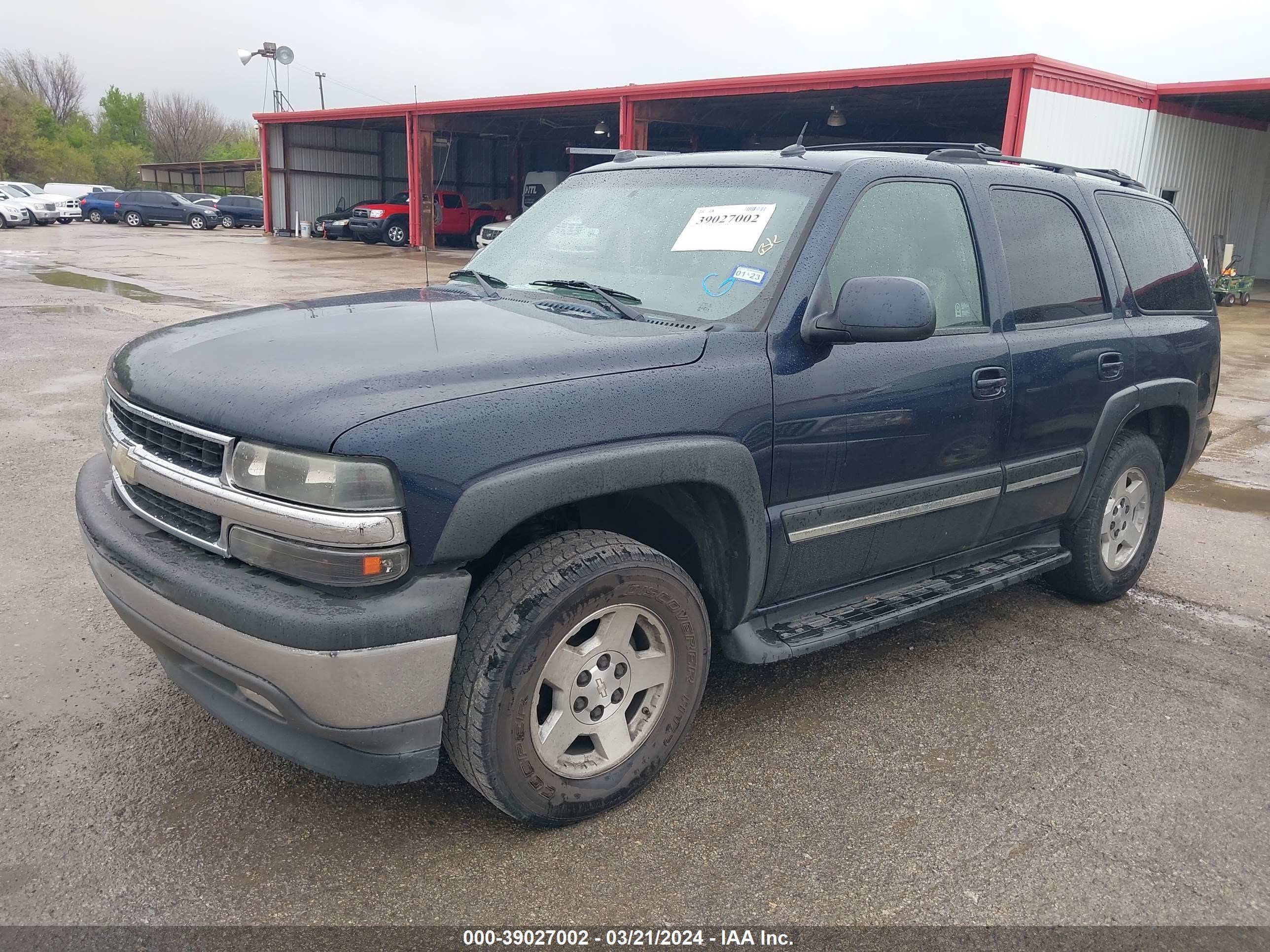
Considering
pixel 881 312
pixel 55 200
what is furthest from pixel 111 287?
pixel 55 200

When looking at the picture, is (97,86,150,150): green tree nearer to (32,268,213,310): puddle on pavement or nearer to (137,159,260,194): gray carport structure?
(137,159,260,194): gray carport structure

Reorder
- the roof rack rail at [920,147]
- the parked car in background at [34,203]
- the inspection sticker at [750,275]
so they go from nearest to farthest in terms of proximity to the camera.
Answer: the inspection sticker at [750,275] < the roof rack rail at [920,147] < the parked car in background at [34,203]

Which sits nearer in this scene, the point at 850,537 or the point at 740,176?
the point at 850,537

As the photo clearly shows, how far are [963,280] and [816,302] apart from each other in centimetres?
87

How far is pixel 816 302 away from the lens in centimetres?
312

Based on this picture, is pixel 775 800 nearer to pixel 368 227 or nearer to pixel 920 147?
pixel 920 147

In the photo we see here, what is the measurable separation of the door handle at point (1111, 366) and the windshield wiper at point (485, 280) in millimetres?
2421

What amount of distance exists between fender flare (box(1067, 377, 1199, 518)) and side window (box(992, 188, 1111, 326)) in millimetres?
391

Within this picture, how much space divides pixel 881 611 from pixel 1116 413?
5.18 ft

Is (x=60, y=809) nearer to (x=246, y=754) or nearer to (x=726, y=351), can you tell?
(x=246, y=754)

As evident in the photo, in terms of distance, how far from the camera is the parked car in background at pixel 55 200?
3691 centimetres

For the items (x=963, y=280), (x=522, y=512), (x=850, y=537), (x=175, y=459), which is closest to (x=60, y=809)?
(x=175, y=459)

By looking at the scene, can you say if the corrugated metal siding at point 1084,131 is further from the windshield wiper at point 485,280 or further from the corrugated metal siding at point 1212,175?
the windshield wiper at point 485,280

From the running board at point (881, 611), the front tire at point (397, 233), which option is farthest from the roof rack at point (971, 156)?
the front tire at point (397, 233)
